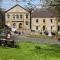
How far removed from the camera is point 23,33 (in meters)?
3.83

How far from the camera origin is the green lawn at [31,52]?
11.6 ft

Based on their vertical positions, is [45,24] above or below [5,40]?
above

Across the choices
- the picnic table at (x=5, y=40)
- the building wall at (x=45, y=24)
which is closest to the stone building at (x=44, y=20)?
the building wall at (x=45, y=24)

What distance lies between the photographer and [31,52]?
12.1 ft

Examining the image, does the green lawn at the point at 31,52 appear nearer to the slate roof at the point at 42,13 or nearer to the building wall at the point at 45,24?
the building wall at the point at 45,24

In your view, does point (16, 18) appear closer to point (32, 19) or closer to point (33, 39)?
point (32, 19)

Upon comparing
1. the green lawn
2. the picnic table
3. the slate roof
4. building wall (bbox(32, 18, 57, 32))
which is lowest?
the green lawn

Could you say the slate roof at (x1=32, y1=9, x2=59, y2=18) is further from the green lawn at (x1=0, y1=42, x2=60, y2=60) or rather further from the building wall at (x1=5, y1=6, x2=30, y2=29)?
the green lawn at (x1=0, y1=42, x2=60, y2=60)

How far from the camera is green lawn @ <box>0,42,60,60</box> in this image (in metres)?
3.53

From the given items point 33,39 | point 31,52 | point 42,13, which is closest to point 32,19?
point 42,13

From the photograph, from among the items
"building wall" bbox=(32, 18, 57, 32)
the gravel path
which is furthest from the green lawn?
"building wall" bbox=(32, 18, 57, 32)

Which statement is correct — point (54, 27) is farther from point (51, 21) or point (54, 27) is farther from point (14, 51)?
point (14, 51)

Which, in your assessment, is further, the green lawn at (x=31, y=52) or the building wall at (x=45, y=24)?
the building wall at (x=45, y=24)

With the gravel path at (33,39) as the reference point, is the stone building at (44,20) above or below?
above
